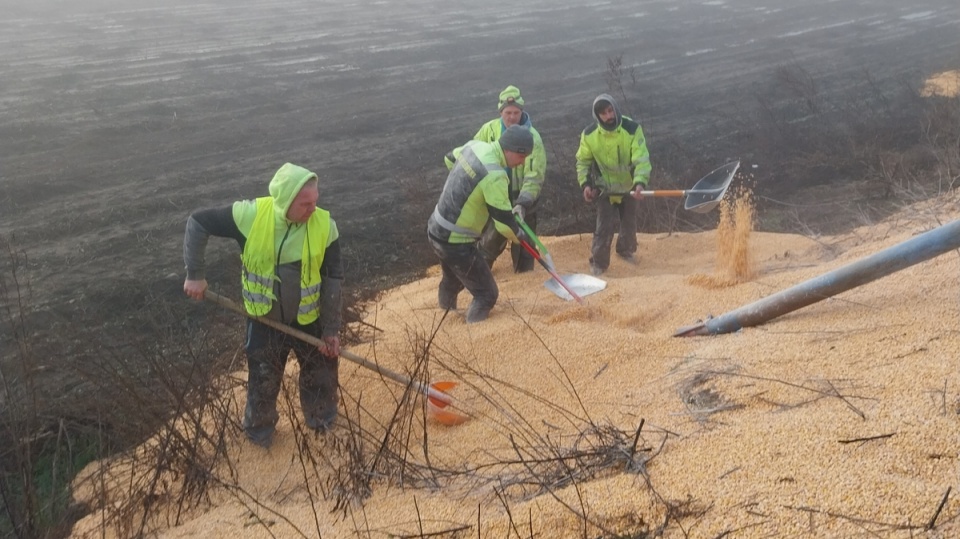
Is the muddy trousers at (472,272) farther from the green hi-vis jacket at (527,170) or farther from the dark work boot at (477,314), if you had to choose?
the green hi-vis jacket at (527,170)

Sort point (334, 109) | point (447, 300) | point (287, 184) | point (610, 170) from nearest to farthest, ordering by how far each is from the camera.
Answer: point (287, 184), point (447, 300), point (610, 170), point (334, 109)

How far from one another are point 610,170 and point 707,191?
2.90 feet

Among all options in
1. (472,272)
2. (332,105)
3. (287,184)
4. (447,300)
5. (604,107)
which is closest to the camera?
(287,184)

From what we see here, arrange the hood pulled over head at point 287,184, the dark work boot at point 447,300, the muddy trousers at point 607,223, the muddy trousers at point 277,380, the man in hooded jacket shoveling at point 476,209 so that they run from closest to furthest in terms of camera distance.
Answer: the hood pulled over head at point 287,184 < the muddy trousers at point 277,380 < the man in hooded jacket shoveling at point 476,209 < the dark work boot at point 447,300 < the muddy trousers at point 607,223

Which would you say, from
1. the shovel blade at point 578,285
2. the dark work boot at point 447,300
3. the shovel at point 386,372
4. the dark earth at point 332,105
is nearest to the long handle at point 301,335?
the shovel at point 386,372

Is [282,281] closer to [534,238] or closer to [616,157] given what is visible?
[534,238]

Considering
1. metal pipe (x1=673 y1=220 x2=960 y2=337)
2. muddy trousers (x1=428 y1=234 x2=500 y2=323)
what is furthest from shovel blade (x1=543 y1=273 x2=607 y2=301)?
metal pipe (x1=673 y1=220 x2=960 y2=337)

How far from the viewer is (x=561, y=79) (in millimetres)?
17109

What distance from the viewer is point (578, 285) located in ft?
22.5

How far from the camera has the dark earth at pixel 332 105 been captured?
8695 mm

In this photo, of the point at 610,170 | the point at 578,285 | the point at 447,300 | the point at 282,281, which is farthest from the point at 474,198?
the point at 610,170

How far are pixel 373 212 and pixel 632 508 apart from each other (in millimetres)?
7808

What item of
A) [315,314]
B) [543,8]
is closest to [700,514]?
[315,314]

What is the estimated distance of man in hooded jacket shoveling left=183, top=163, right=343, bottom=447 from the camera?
4.30 metres
